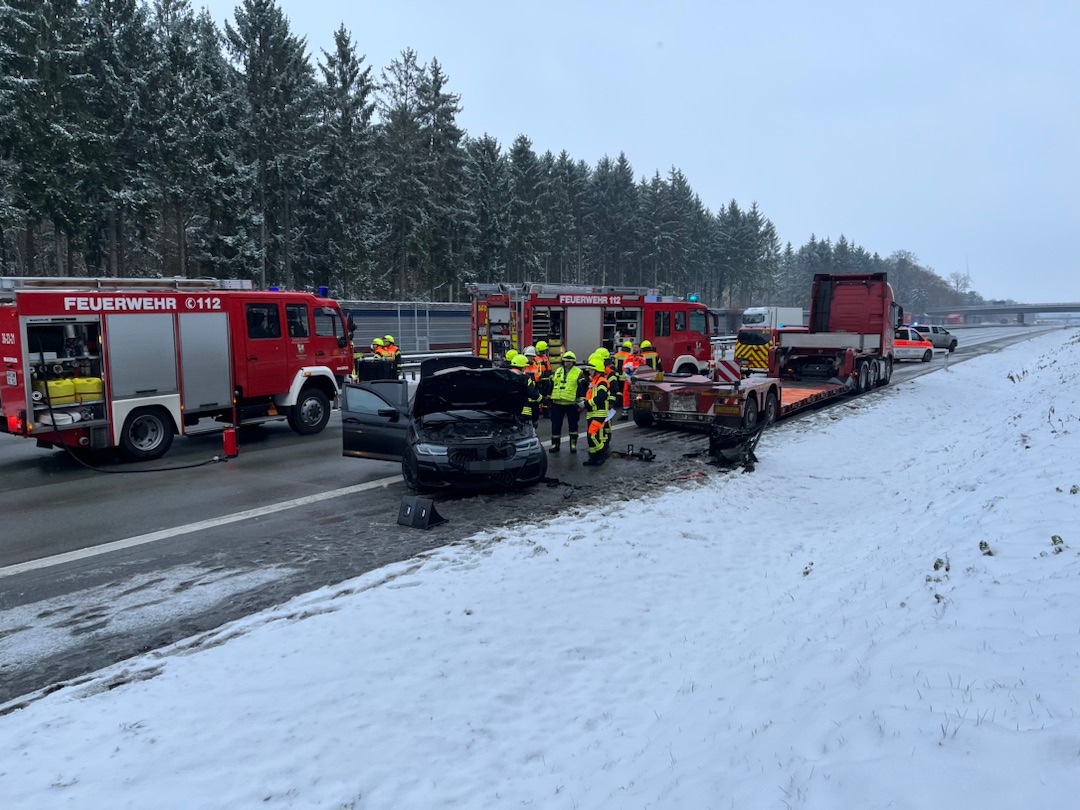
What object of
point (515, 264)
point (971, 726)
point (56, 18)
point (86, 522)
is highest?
point (56, 18)

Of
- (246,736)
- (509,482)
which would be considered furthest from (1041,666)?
(509,482)

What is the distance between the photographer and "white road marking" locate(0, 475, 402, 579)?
685 cm

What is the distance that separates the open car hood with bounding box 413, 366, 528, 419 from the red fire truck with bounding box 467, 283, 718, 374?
873cm

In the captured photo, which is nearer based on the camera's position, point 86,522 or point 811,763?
point 811,763

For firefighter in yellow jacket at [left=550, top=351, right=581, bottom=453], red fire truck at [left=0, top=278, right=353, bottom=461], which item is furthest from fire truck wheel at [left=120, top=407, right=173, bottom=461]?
firefighter in yellow jacket at [left=550, top=351, right=581, bottom=453]

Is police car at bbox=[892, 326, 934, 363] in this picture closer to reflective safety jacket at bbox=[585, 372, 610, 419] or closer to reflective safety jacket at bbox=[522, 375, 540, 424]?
reflective safety jacket at bbox=[585, 372, 610, 419]

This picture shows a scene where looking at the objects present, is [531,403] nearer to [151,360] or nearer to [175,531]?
[175,531]

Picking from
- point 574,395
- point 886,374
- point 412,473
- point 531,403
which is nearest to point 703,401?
point 574,395

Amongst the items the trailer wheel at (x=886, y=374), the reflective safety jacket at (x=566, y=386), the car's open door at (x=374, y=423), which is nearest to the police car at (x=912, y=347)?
the trailer wheel at (x=886, y=374)

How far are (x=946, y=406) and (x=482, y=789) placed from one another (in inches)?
759

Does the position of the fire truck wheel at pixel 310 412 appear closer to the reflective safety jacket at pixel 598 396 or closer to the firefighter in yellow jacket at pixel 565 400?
the firefighter in yellow jacket at pixel 565 400

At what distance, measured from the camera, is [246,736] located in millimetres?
3768

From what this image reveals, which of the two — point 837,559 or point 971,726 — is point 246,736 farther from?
point 837,559

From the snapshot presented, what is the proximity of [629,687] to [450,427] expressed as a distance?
553 cm
